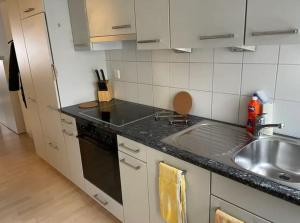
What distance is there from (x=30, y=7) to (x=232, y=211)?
236 centimetres

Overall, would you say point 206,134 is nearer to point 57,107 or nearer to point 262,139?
point 262,139

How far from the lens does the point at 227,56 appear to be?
4.82 ft

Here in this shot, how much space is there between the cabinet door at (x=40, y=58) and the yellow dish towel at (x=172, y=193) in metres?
1.45

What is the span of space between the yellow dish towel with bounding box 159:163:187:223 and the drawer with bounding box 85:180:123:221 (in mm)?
581

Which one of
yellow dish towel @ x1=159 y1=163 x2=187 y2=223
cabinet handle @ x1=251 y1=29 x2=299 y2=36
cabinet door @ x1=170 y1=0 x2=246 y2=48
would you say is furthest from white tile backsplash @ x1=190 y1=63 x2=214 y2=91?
yellow dish towel @ x1=159 y1=163 x2=187 y2=223

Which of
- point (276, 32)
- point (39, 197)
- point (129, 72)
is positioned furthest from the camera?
point (39, 197)

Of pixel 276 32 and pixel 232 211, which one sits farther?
pixel 232 211

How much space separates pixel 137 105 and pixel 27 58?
1405 millimetres

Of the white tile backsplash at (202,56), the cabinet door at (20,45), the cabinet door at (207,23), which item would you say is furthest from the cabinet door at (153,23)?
the cabinet door at (20,45)

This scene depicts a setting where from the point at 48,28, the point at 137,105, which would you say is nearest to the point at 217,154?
the point at 137,105

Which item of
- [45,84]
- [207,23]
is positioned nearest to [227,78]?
[207,23]

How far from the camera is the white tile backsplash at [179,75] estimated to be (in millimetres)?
1744

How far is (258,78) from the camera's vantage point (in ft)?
4.46

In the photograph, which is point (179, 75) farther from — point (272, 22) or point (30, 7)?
point (30, 7)
